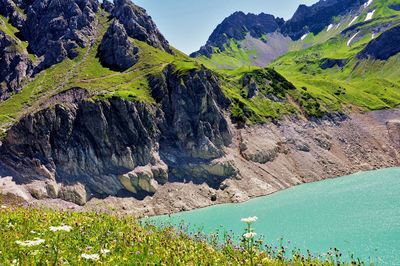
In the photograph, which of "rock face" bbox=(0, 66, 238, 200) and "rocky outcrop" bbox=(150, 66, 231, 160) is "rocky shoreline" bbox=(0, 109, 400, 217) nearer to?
"rock face" bbox=(0, 66, 238, 200)

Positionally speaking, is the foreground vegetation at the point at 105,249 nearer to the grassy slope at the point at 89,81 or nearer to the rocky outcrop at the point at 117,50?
the grassy slope at the point at 89,81

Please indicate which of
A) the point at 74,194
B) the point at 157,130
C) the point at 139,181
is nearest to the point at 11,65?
the point at 157,130

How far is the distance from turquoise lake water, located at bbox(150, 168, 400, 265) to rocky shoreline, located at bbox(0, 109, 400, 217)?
7.30 meters

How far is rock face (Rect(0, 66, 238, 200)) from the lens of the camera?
366 ft

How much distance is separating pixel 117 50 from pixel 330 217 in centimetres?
14114

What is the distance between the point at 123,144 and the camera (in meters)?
122

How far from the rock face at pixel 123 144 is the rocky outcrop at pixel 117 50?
45.6 metres

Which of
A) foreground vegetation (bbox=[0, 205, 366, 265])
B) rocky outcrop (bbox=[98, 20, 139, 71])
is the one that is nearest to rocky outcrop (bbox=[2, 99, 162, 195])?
rocky outcrop (bbox=[98, 20, 139, 71])

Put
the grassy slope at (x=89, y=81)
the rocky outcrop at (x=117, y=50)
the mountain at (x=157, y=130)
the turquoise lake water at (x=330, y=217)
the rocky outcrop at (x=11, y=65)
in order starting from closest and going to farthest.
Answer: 1. the turquoise lake water at (x=330, y=217)
2. the mountain at (x=157, y=130)
3. the grassy slope at (x=89, y=81)
4. the rocky outcrop at (x=11, y=65)
5. the rocky outcrop at (x=117, y=50)

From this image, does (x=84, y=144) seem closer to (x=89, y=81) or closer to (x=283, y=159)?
(x=89, y=81)

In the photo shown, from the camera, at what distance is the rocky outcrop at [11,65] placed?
178 metres

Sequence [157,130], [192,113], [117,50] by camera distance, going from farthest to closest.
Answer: [117,50] < [192,113] < [157,130]

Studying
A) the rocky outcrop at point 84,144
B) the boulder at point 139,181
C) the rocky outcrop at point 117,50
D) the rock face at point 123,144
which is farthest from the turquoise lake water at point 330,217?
the rocky outcrop at point 117,50

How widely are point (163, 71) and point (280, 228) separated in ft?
322
